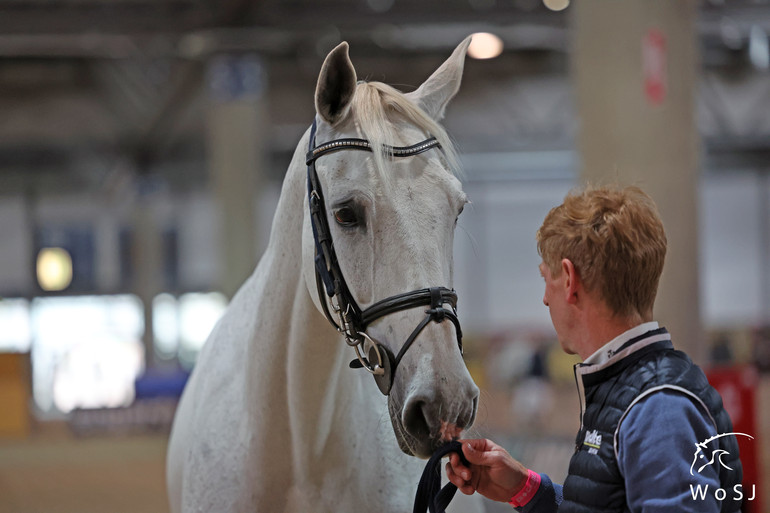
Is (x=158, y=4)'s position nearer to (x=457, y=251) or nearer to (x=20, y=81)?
(x=20, y=81)

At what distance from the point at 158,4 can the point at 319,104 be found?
9319 mm

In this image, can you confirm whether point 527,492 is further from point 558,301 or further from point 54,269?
point 54,269

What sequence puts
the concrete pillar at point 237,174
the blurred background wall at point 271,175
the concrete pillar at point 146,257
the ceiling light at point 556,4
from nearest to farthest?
1. the blurred background wall at point 271,175
2. the ceiling light at point 556,4
3. the concrete pillar at point 237,174
4. the concrete pillar at point 146,257

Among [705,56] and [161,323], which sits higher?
[705,56]

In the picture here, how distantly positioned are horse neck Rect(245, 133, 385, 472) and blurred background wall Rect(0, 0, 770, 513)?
0.32m

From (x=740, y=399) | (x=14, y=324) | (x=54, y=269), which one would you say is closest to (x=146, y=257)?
(x=54, y=269)

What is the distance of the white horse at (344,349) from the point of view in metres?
Result: 1.44

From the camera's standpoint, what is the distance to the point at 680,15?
4.70 meters

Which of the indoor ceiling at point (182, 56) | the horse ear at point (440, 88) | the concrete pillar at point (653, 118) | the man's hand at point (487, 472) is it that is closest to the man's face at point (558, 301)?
the man's hand at point (487, 472)

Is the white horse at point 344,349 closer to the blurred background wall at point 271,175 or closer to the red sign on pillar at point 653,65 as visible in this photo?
the blurred background wall at point 271,175

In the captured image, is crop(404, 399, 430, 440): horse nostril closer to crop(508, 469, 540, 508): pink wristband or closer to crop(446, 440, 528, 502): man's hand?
crop(446, 440, 528, 502): man's hand

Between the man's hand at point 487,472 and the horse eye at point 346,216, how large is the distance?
1.57 feet

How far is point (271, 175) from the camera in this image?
59.6 feet

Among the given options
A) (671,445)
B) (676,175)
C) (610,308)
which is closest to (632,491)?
(671,445)
